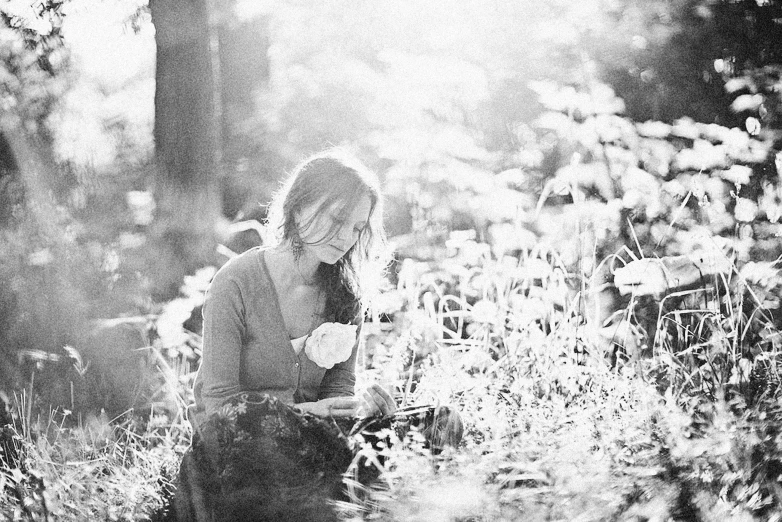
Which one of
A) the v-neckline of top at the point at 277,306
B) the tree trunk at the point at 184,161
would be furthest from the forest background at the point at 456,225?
the v-neckline of top at the point at 277,306

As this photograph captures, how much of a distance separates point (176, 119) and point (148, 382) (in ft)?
4.48

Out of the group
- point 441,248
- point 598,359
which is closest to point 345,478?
point 598,359

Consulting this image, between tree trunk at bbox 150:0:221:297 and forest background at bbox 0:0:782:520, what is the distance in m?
0.01

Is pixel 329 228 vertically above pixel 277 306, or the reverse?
pixel 329 228

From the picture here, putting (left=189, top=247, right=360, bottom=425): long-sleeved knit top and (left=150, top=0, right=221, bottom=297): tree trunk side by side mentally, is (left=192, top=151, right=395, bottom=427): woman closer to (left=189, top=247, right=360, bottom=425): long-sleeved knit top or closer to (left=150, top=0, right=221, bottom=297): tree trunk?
(left=189, top=247, right=360, bottom=425): long-sleeved knit top

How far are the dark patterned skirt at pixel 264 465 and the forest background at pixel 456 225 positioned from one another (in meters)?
0.20

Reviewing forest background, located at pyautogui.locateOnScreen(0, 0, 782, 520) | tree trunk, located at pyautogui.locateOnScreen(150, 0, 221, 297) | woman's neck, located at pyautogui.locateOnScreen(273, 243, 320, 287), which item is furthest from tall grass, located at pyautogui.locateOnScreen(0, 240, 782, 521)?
tree trunk, located at pyautogui.locateOnScreen(150, 0, 221, 297)

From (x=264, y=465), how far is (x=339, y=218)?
0.78 meters

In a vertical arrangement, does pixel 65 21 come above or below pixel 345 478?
above

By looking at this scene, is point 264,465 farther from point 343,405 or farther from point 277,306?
point 277,306

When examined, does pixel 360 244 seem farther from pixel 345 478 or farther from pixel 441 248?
pixel 441 248

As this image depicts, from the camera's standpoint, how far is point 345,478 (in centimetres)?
238

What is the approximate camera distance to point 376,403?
260cm

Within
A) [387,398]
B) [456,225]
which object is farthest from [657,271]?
[456,225]
